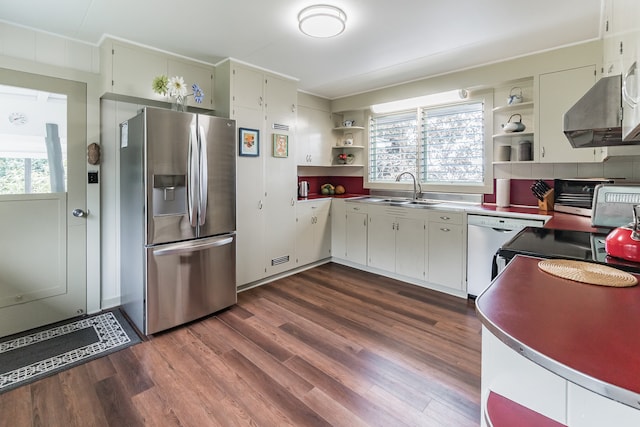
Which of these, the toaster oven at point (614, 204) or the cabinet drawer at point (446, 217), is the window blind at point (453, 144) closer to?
the cabinet drawer at point (446, 217)

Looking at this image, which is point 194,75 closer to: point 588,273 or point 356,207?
point 356,207

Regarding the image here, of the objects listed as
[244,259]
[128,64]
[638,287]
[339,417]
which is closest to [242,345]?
[339,417]

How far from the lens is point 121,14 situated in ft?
7.75

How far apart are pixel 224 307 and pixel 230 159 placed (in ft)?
4.52

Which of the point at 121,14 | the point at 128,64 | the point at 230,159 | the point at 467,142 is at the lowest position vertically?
the point at 230,159

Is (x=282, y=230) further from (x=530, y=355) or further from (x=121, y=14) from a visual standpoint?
(x=530, y=355)

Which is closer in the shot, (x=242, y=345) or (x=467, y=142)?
(x=242, y=345)

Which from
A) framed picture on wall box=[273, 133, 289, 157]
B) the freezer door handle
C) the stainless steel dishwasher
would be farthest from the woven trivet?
framed picture on wall box=[273, 133, 289, 157]

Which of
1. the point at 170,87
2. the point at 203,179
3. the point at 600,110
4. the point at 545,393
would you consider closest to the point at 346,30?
the point at 170,87

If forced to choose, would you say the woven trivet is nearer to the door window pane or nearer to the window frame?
the window frame

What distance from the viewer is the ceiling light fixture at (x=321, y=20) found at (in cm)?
225

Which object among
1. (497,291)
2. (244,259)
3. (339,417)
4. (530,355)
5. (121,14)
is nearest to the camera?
(530,355)

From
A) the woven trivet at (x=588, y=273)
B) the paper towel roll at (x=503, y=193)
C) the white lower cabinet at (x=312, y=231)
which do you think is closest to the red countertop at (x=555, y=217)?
the paper towel roll at (x=503, y=193)

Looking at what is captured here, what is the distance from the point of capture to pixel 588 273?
1.24 m
